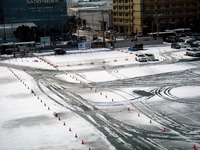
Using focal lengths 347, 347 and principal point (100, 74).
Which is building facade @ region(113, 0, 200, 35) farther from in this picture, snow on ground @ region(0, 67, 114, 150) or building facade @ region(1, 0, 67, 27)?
snow on ground @ region(0, 67, 114, 150)

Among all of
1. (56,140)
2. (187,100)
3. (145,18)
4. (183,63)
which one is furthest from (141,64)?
(145,18)

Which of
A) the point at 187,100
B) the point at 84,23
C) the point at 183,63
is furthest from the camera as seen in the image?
the point at 84,23

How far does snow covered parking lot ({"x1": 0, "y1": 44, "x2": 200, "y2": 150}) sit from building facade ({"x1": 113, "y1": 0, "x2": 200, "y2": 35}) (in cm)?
3559

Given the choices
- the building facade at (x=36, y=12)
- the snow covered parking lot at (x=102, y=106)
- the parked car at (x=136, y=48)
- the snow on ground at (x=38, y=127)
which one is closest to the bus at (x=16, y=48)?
the snow covered parking lot at (x=102, y=106)

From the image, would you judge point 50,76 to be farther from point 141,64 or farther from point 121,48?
point 121,48

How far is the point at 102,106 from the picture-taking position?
67.7ft

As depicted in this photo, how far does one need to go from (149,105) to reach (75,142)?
22.4 feet

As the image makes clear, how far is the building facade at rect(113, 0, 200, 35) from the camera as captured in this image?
71.6m

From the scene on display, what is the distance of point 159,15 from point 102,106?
5385 cm

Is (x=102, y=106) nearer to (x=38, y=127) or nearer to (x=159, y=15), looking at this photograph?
(x=38, y=127)

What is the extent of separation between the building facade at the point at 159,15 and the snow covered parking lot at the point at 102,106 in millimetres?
35591

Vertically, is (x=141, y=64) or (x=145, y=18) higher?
(x=145, y=18)

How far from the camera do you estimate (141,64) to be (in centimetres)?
3588

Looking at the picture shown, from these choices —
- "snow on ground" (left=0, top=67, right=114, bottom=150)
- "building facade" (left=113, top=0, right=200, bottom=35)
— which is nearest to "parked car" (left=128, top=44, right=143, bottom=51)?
"building facade" (left=113, top=0, right=200, bottom=35)
